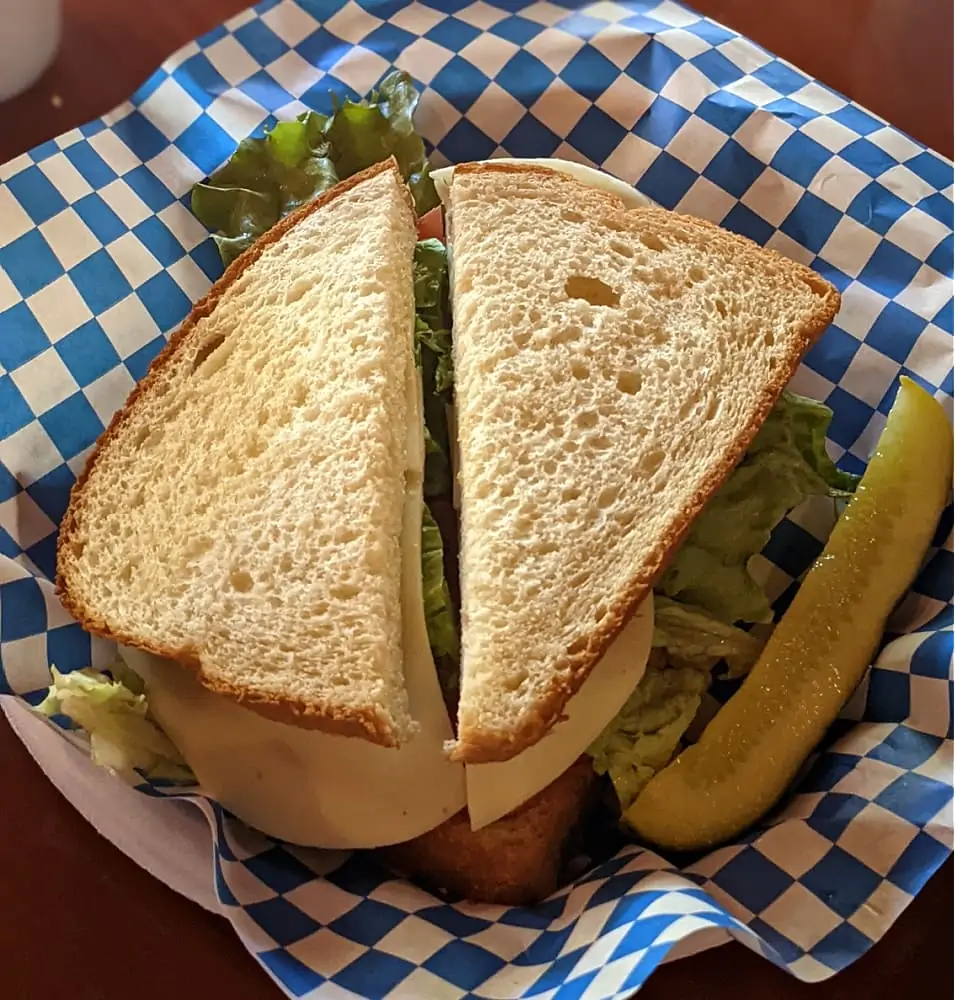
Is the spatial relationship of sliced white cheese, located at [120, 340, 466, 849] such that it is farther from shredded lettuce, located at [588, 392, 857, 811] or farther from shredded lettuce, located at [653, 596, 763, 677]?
shredded lettuce, located at [653, 596, 763, 677]

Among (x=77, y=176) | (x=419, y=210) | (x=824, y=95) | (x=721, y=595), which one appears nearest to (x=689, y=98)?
(x=824, y=95)

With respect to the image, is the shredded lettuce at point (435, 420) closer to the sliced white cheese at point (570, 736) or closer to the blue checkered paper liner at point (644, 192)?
the sliced white cheese at point (570, 736)

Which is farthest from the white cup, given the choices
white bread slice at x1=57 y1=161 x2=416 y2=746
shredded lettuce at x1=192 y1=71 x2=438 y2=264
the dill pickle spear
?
the dill pickle spear

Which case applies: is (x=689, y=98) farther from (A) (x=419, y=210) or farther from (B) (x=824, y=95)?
(A) (x=419, y=210)

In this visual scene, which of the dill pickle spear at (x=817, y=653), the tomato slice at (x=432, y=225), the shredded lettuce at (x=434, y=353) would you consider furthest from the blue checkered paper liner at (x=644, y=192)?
the shredded lettuce at (x=434, y=353)

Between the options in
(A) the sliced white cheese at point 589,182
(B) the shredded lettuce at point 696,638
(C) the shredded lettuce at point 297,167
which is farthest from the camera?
(C) the shredded lettuce at point 297,167

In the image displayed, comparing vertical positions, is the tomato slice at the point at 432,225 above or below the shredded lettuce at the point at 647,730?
above

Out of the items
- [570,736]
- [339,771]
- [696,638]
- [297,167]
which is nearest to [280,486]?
[339,771]

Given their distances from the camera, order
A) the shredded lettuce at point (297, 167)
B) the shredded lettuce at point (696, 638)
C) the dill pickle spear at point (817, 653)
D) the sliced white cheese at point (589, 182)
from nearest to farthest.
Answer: the dill pickle spear at point (817, 653), the shredded lettuce at point (696, 638), the sliced white cheese at point (589, 182), the shredded lettuce at point (297, 167)
